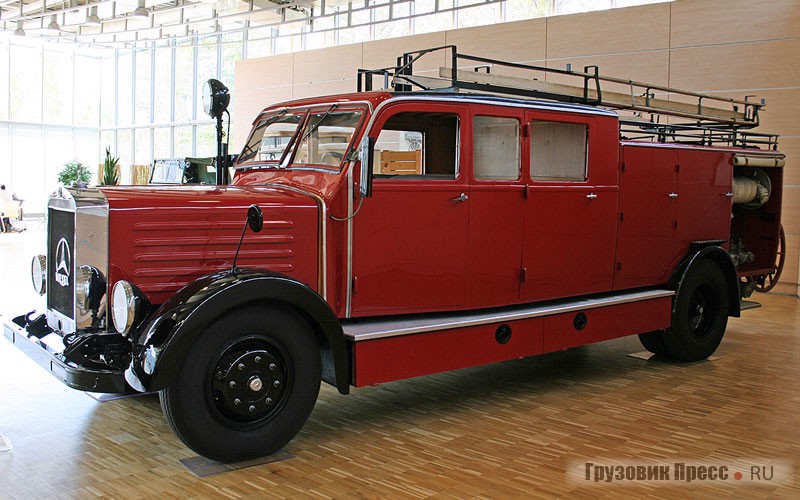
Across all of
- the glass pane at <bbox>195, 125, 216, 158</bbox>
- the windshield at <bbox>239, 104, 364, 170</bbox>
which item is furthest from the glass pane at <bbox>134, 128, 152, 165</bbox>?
the windshield at <bbox>239, 104, 364, 170</bbox>

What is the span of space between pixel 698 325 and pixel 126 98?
78.5ft

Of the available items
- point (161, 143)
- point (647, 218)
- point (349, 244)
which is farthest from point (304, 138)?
point (161, 143)

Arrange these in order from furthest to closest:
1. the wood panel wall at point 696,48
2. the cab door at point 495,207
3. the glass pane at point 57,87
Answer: the glass pane at point 57,87, the wood panel wall at point 696,48, the cab door at point 495,207

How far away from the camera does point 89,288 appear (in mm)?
3934

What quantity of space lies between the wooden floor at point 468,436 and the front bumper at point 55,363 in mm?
452

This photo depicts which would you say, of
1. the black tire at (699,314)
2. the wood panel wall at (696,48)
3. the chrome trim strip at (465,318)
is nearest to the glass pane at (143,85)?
the wood panel wall at (696,48)

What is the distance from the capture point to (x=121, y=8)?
20000mm

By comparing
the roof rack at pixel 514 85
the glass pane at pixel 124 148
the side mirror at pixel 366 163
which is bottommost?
the side mirror at pixel 366 163

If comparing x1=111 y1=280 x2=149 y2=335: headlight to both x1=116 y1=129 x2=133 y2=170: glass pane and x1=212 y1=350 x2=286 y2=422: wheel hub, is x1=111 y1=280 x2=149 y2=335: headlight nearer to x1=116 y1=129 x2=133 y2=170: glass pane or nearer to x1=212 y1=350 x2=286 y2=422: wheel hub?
x1=212 y1=350 x2=286 y2=422: wheel hub

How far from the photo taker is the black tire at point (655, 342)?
21.0ft

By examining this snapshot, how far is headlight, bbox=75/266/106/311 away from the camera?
3934 millimetres

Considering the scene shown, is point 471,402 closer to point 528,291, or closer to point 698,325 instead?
point 528,291

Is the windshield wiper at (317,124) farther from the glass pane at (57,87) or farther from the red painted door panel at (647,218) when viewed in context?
the glass pane at (57,87)

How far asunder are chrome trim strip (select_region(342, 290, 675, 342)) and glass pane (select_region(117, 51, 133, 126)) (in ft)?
77.9
